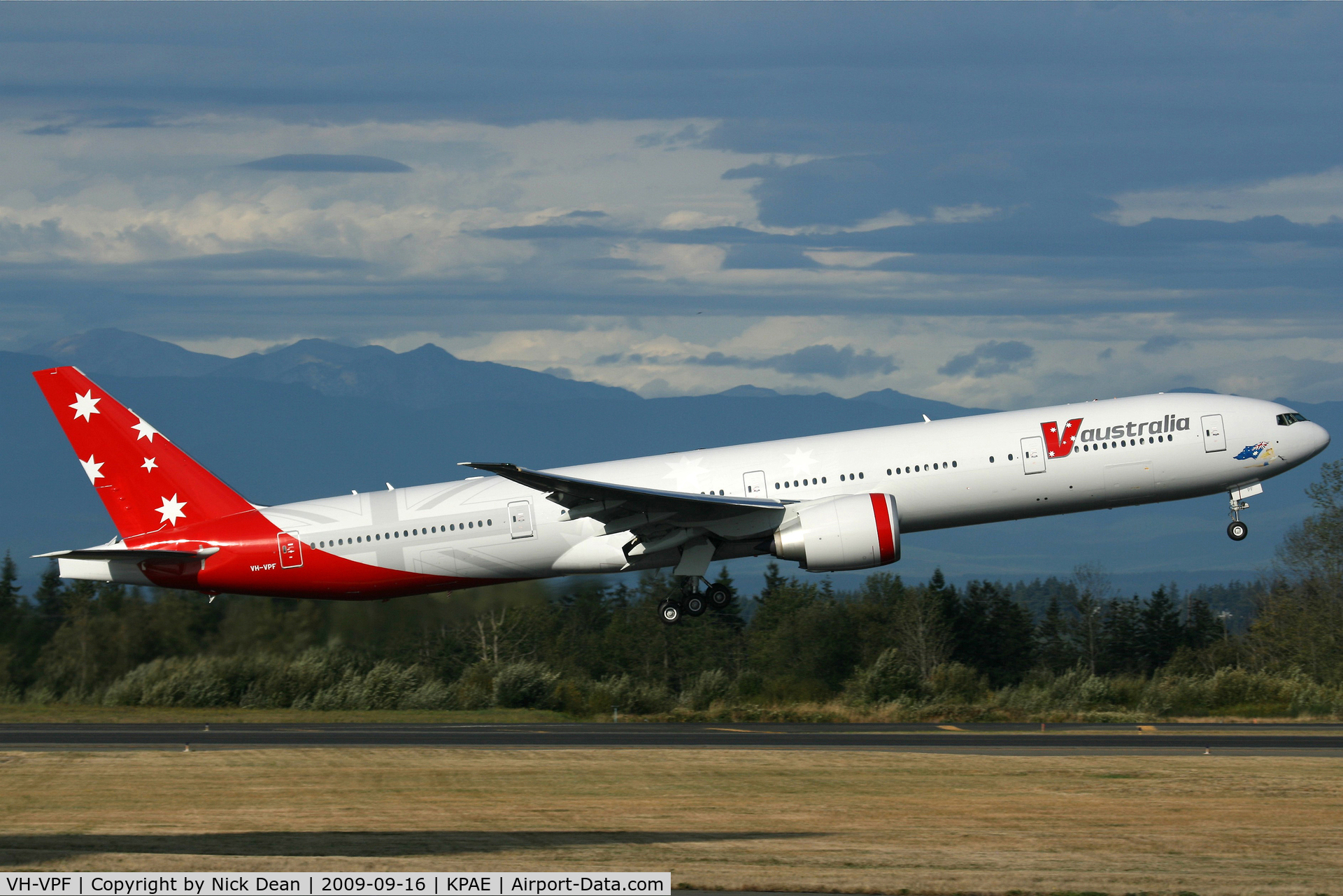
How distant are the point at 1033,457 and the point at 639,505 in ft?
34.2

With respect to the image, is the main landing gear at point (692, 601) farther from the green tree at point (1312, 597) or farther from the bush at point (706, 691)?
the green tree at point (1312, 597)

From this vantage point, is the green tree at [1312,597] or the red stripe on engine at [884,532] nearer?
the red stripe on engine at [884,532]

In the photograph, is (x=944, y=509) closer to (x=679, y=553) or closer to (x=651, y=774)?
(x=679, y=553)

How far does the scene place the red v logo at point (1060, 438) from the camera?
35.4 m

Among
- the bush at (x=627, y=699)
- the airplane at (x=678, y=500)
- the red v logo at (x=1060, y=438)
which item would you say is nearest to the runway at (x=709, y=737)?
the airplane at (x=678, y=500)

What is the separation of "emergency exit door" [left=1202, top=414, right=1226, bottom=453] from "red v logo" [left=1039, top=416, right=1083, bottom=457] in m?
3.27

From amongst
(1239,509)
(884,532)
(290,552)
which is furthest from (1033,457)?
(290,552)

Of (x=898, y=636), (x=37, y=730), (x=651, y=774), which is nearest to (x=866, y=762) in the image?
(x=651, y=774)

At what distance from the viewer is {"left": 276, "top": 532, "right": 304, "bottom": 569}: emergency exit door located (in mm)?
38312

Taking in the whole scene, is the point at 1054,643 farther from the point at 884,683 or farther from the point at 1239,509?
the point at 1239,509

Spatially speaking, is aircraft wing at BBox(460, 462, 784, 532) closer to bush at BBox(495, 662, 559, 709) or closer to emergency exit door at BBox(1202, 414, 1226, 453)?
emergency exit door at BBox(1202, 414, 1226, 453)

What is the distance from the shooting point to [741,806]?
26.5m

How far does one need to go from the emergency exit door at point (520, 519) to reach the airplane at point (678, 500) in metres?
0.04

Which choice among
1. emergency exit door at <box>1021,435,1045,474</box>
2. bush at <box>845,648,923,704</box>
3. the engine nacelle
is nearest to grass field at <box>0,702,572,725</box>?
bush at <box>845,648,923,704</box>
